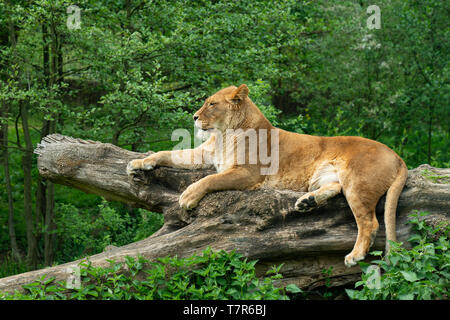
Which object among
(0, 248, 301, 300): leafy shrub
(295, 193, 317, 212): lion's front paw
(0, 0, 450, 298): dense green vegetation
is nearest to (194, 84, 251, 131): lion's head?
(295, 193, 317, 212): lion's front paw

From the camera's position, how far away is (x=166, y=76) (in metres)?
8.29

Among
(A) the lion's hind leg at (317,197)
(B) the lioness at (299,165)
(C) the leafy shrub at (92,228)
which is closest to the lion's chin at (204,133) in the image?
(B) the lioness at (299,165)

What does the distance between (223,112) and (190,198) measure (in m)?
1.08

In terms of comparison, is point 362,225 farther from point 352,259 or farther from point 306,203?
point 306,203

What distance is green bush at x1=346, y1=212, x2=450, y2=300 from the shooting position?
4.41 meters

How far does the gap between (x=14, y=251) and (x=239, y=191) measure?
5997 millimetres

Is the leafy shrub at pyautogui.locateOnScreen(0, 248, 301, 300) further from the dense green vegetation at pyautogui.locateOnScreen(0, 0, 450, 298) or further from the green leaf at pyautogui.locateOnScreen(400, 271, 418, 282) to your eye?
the dense green vegetation at pyautogui.locateOnScreen(0, 0, 450, 298)

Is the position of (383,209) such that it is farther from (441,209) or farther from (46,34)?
(46,34)

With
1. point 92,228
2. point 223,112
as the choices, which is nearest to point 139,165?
point 223,112

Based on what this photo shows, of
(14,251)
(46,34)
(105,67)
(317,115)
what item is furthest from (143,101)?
(317,115)

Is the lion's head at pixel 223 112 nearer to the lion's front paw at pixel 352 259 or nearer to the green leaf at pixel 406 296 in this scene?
the lion's front paw at pixel 352 259

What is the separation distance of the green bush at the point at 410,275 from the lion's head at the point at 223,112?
2.07 metres

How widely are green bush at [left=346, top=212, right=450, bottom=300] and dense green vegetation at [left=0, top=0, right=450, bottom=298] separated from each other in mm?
3725

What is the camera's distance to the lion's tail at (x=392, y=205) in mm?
4938
